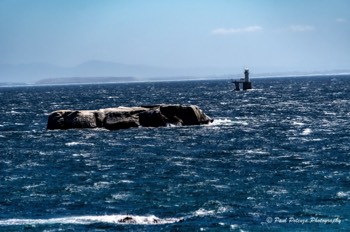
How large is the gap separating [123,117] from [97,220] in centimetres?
4118

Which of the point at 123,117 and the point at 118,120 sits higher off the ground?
the point at 123,117

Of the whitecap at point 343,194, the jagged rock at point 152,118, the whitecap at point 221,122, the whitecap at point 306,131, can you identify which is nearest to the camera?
the whitecap at point 343,194

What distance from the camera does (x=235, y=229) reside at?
85.6 feet

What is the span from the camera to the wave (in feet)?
90.6

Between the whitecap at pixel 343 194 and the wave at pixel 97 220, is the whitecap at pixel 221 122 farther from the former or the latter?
the wave at pixel 97 220

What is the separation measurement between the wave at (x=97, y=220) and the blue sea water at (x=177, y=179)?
0.16 feet

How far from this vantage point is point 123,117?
69.0m

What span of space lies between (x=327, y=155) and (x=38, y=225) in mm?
26635

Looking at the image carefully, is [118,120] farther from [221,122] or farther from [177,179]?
[177,179]

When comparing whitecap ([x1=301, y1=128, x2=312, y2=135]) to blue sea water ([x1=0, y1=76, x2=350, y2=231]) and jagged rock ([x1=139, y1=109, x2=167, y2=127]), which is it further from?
jagged rock ([x1=139, y1=109, x2=167, y2=127])

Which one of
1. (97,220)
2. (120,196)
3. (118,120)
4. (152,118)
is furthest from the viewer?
(152,118)

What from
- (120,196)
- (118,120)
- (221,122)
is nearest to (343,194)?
(120,196)

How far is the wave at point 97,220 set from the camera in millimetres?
27609

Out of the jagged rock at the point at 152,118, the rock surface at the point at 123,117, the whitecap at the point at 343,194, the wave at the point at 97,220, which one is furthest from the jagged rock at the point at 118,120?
the wave at the point at 97,220
